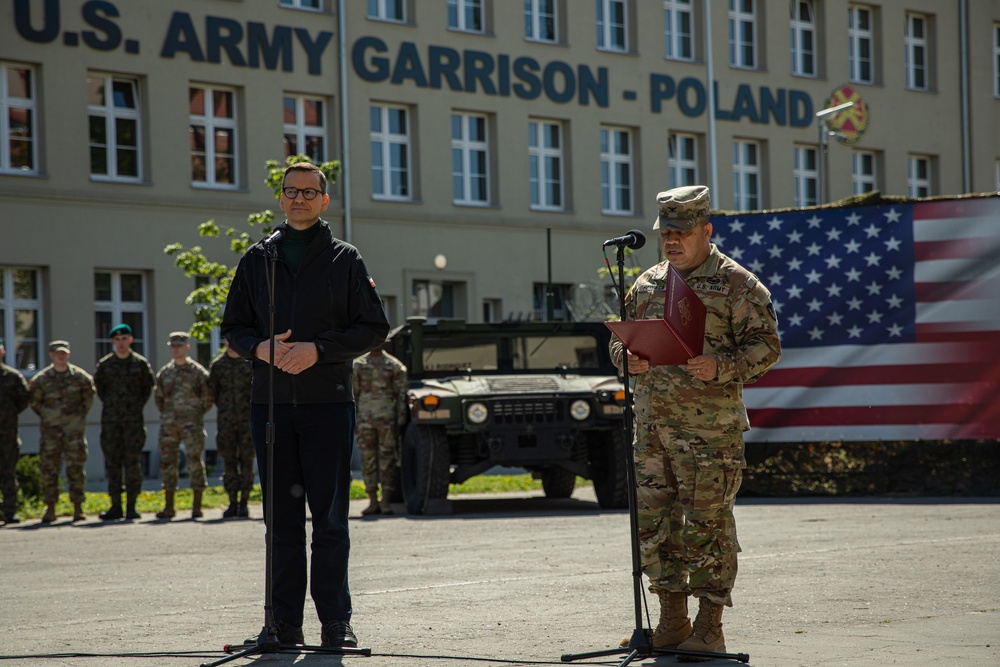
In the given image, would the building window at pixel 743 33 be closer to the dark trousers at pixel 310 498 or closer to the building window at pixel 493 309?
the building window at pixel 493 309

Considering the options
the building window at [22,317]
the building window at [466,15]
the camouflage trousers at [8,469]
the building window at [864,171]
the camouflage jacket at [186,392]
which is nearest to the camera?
the camouflage trousers at [8,469]

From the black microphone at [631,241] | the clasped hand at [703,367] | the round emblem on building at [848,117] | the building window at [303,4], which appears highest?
the building window at [303,4]

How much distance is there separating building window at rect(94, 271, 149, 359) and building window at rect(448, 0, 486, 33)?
819 centimetres

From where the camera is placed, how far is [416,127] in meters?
30.3

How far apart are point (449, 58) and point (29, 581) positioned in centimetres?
2213

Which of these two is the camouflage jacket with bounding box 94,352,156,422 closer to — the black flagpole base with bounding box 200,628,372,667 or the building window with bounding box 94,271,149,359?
the black flagpole base with bounding box 200,628,372,667

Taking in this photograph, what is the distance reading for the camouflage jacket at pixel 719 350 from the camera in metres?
6.02

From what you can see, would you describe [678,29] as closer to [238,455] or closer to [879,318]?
[879,318]

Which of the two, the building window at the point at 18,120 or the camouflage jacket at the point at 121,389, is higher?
the building window at the point at 18,120

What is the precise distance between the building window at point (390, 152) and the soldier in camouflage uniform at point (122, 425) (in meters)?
14.2

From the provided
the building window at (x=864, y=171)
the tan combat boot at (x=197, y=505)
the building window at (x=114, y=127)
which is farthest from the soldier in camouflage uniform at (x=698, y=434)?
the building window at (x=864, y=171)

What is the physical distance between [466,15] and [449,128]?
2309mm

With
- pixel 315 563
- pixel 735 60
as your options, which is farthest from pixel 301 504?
pixel 735 60

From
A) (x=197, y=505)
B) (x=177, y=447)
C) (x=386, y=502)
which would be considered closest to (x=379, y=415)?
(x=386, y=502)
